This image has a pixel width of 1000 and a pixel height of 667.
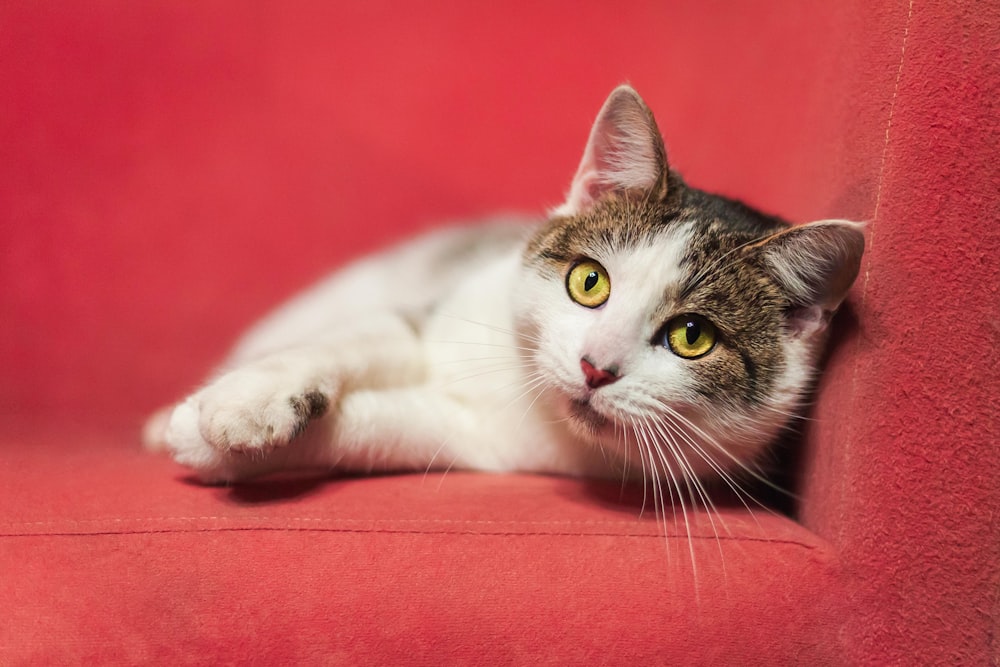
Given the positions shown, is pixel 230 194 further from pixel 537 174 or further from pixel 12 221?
pixel 537 174

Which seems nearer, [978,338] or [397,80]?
[978,338]

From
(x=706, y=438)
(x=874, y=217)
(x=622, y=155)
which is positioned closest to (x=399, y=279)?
(x=622, y=155)

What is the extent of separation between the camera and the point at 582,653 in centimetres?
101

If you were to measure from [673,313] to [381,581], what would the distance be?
1.96 ft

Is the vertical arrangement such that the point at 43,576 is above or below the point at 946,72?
below

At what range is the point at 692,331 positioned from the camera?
1.15 meters

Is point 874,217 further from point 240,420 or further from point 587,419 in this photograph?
point 240,420

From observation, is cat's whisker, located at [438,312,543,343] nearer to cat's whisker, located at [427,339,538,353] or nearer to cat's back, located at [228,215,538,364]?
cat's whisker, located at [427,339,538,353]

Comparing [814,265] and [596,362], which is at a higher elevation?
[814,265]

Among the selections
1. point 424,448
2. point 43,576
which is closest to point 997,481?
point 424,448

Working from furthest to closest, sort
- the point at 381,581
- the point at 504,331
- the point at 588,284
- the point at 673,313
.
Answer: the point at 504,331
the point at 588,284
the point at 673,313
the point at 381,581

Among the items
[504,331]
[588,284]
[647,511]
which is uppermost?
[588,284]

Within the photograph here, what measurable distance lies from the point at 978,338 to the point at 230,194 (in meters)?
1.98

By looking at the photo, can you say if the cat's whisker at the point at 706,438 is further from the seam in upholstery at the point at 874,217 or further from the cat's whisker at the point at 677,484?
the seam in upholstery at the point at 874,217
